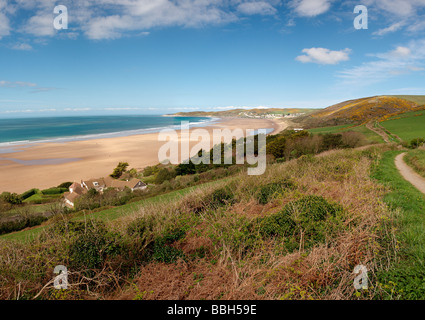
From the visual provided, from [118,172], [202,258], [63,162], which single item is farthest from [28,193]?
[202,258]

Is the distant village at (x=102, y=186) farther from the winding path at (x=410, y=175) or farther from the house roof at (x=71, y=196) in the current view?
the winding path at (x=410, y=175)

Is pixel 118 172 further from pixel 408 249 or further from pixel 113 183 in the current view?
pixel 408 249

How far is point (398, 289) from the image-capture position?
11.8ft

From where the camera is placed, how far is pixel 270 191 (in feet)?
29.5

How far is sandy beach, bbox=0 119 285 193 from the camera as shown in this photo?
25.8 metres

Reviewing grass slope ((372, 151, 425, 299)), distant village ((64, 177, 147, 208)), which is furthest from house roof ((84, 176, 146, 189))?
grass slope ((372, 151, 425, 299))

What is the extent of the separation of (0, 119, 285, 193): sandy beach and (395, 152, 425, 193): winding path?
29.0 meters

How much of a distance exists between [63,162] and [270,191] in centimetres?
3551

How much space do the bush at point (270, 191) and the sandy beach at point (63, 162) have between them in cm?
2528

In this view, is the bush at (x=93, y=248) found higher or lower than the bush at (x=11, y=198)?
higher

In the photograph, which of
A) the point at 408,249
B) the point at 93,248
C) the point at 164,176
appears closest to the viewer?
the point at 408,249

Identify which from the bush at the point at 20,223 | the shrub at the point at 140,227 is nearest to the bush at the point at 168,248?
the shrub at the point at 140,227

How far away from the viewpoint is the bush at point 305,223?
5.50 m

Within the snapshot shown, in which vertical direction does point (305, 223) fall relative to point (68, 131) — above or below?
below
